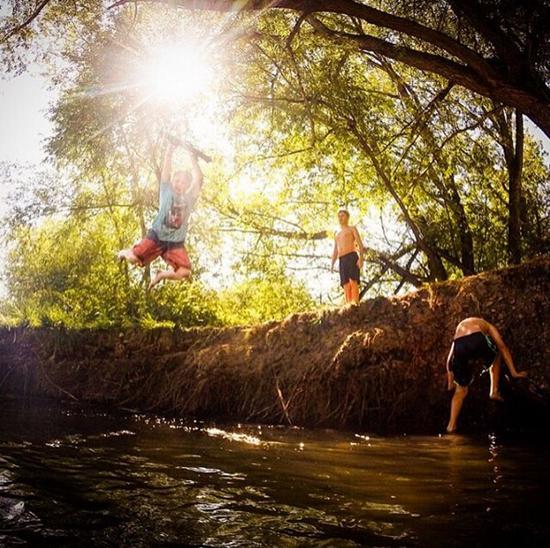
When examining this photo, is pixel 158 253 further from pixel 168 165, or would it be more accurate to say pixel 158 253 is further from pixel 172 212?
pixel 168 165

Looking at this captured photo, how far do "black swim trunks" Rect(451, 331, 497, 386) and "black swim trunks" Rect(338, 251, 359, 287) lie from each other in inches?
149

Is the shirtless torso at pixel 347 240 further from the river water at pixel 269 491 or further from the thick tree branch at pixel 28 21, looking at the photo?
the thick tree branch at pixel 28 21

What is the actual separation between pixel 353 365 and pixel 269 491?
5341 millimetres

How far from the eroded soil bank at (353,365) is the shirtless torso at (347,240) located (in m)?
1.47

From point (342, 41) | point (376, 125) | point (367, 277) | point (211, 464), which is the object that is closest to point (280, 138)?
point (376, 125)

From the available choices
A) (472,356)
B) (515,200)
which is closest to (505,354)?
(472,356)

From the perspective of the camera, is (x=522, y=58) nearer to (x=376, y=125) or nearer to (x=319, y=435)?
(x=376, y=125)

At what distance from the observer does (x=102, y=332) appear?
13.7 m

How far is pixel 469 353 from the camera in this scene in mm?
7270

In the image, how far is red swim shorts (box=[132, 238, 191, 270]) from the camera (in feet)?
20.5

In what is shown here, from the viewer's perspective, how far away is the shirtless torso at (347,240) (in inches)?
430

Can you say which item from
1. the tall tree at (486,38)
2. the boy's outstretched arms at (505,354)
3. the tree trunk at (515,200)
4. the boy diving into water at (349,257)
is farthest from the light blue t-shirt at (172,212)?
the tree trunk at (515,200)

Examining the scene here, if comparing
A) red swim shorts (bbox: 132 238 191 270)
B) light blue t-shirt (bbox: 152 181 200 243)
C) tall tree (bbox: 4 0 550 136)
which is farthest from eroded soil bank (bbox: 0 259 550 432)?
light blue t-shirt (bbox: 152 181 200 243)

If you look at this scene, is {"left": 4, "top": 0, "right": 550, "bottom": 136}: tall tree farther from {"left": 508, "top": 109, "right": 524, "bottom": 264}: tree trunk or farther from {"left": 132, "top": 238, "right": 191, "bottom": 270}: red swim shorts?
{"left": 508, "top": 109, "right": 524, "bottom": 264}: tree trunk
